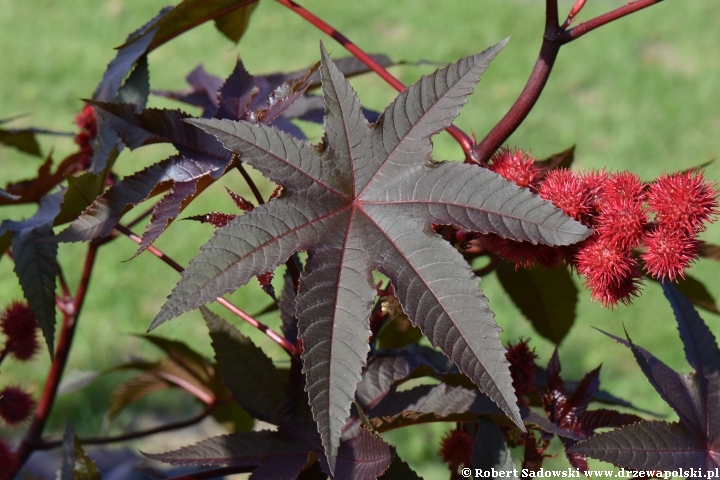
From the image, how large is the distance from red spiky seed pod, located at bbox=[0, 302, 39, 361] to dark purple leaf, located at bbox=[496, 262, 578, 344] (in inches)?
30.6

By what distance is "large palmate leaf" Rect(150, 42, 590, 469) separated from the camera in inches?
29.5

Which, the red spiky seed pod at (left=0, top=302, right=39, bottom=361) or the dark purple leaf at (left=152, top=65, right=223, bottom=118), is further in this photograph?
the dark purple leaf at (left=152, top=65, right=223, bottom=118)

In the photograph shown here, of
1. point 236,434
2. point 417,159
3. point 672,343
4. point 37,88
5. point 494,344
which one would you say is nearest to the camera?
point 494,344

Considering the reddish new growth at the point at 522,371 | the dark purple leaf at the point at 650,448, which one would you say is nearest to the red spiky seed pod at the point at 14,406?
the reddish new growth at the point at 522,371

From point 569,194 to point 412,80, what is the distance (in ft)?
14.3

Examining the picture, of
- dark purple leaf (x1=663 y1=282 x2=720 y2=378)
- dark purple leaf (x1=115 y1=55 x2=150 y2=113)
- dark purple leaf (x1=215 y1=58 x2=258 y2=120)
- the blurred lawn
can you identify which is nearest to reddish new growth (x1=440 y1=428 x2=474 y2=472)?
dark purple leaf (x1=663 y1=282 x2=720 y2=378)

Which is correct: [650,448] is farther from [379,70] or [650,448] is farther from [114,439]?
[114,439]

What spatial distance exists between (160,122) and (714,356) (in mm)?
777

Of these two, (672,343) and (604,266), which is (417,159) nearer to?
(604,266)

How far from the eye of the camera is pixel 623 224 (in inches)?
32.3

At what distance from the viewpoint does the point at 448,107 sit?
2.75 feet

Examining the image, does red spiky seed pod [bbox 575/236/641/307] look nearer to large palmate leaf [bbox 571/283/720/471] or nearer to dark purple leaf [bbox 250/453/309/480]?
large palmate leaf [bbox 571/283/720/471]

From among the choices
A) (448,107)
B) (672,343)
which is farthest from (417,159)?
(672,343)

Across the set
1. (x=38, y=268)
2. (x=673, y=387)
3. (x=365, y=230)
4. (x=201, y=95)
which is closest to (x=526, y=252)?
(x=365, y=230)
